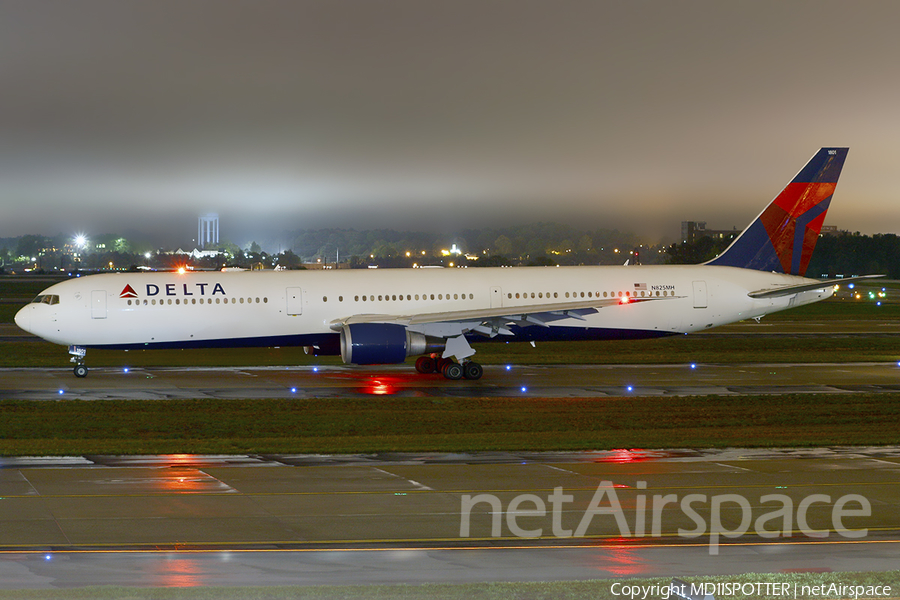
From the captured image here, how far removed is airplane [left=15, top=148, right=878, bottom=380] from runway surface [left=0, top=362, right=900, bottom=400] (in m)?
1.12

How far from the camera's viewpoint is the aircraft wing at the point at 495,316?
2886 cm

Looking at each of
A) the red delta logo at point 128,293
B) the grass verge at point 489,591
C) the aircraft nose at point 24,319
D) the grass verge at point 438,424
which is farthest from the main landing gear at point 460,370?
the grass verge at point 489,591

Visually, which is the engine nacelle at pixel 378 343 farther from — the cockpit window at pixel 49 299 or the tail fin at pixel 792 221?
the tail fin at pixel 792 221

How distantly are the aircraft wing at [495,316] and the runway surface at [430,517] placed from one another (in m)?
11.6

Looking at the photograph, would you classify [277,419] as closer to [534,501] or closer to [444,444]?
[444,444]

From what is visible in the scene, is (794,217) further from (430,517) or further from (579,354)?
(430,517)

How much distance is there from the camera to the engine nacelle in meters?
27.7

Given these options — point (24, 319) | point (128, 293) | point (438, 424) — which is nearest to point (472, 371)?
point (438, 424)

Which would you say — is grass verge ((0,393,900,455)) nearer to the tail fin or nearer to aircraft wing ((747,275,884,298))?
aircraft wing ((747,275,884,298))

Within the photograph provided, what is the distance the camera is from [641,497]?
1399 centimetres

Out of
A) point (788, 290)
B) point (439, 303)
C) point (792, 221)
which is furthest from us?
point (792, 221)

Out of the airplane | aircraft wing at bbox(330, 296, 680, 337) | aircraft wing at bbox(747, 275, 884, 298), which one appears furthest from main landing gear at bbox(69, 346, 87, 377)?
aircraft wing at bbox(747, 275, 884, 298)

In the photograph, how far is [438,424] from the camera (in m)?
21.3

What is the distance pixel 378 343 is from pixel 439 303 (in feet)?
13.2
